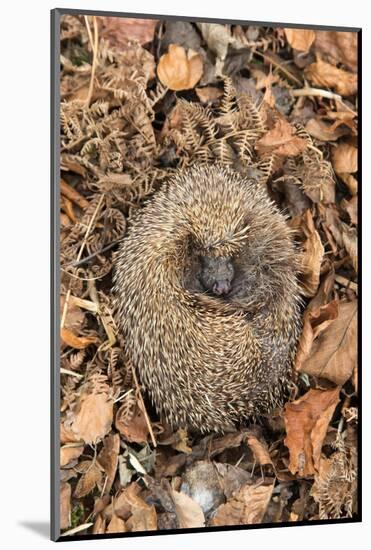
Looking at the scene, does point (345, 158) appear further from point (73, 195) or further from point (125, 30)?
point (73, 195)

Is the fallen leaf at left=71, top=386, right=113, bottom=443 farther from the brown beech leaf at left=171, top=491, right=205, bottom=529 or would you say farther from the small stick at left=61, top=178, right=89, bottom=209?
the small stick at left=61, top=178, right=89, bottom=209

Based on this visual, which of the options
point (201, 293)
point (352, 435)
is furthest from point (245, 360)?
point (352, 435)

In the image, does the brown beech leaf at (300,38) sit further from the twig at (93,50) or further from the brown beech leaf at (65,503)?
the brown beech leaf at (65,503)

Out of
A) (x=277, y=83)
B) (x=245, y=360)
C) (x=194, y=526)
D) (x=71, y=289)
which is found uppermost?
(x=277, y=83)

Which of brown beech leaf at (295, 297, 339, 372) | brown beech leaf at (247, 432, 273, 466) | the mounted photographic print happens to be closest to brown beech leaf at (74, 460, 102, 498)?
the mounted photographic print

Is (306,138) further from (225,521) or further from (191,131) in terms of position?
(225,521)
